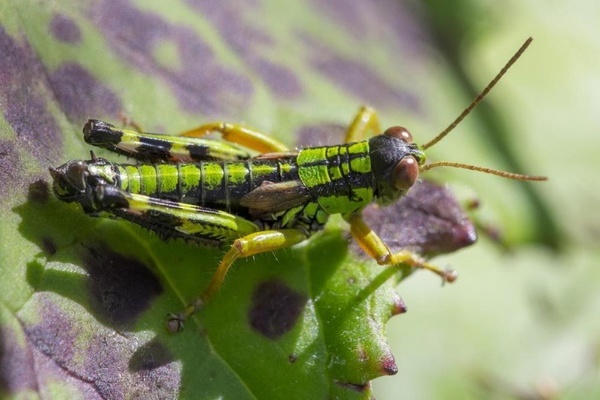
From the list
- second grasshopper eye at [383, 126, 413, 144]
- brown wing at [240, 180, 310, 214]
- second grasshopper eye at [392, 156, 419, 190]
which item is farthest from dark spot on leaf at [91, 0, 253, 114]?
second grasshopper eye at [392, 156, 419, 190]

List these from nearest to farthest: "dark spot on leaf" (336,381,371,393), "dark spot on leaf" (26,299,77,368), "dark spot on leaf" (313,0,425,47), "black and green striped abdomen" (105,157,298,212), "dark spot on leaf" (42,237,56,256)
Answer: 1. "dark spot on leaf" (26,299,77,368)
2. "dark spot on leaf" (42,237,56,256)
3. "dark spot on leaf" (336,381,371,393)
4. "black and green striped abdomen" (105,157,298,212)
5. "dark spot on leaf" (313,0,425,47)

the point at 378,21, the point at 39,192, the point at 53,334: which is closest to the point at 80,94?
the point at 39,192

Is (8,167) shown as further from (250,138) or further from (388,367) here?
(388,367)

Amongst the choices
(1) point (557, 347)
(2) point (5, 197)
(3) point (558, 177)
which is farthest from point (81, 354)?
(3) point (558, 177)

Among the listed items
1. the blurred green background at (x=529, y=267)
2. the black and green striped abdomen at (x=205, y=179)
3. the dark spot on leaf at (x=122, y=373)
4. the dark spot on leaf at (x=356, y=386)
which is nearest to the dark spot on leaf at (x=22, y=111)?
the black and green striped abdomen at (x=205, y=179)

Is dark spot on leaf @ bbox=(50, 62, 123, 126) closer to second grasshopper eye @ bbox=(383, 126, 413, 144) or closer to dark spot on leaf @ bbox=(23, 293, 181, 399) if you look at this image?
dark spot on leaf @ bbox=(23, 293, 181, 399)

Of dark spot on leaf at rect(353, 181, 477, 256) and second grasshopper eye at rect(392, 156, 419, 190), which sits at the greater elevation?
second grasshopper eye at rect(392, 156, 419, 190)

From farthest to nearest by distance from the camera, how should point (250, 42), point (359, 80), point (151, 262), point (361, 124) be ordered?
point (359, 80) < point (250, 42) < point (361, 124) < point (151, 262)

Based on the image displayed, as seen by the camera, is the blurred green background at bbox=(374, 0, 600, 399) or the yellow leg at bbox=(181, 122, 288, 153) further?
the blurred green background at bbox=(374, 0, 600, 399)
